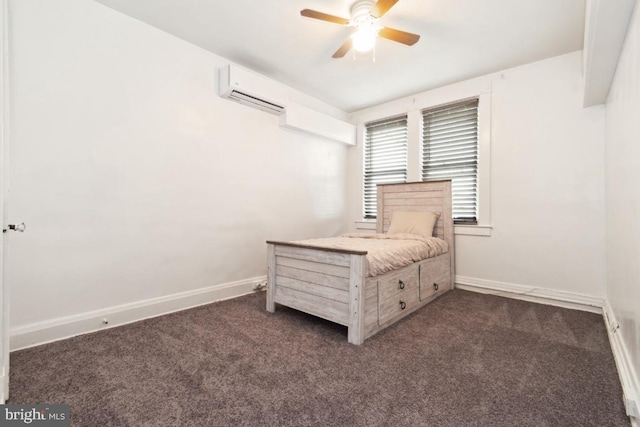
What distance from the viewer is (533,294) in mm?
2895

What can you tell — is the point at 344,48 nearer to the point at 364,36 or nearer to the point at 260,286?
the point at 364,36

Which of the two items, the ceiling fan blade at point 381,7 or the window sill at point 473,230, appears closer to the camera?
the ceiling fan blade at point 381,7

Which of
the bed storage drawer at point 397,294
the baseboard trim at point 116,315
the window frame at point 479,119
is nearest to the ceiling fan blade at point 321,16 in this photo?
the bed storage drawer at point 397,294

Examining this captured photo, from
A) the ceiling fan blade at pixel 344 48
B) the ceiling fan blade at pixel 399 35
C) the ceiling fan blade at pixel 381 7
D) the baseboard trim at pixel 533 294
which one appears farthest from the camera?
the baseboard trim at pixel 533 294

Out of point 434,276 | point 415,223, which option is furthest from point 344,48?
point 434,276

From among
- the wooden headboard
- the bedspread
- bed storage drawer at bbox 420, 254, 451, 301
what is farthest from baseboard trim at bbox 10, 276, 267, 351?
the wooden headboard

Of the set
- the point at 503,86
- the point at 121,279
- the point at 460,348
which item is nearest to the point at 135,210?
the point at 121,279

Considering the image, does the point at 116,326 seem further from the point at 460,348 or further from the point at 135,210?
the point at 460,348

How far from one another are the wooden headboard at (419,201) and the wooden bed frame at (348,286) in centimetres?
51

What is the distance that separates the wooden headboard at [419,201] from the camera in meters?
3.34

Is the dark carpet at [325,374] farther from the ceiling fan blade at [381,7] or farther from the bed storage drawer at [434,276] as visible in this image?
the ceiling fan blade at [381,7]

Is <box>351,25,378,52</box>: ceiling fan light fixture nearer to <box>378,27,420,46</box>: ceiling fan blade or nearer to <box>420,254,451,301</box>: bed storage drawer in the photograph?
<box>378,27,420,46</box>: ceiling fan blade

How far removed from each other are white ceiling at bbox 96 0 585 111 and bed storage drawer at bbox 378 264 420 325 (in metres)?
2.05

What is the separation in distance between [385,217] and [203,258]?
230 cm
